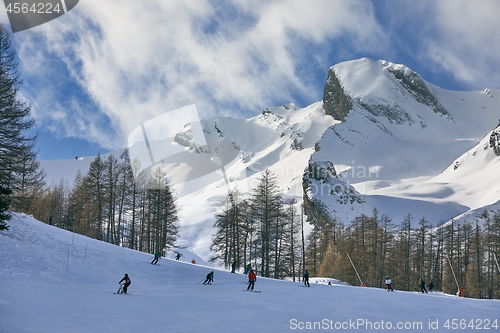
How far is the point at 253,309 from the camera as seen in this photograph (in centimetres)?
1529

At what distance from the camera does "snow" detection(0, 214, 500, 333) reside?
1184cm

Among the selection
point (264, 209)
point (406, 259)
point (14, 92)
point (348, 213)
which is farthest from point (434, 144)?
point (14, 92)

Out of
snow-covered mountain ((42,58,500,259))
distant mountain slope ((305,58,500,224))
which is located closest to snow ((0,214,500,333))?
snow-covered mountain ((42,58,500,259))

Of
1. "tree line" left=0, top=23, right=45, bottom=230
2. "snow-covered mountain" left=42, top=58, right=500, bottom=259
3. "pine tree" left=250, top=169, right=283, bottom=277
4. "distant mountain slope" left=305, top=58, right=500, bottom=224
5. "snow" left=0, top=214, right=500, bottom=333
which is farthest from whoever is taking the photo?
"distant mountain slope" left=305, top=58, right=500, bottom=224

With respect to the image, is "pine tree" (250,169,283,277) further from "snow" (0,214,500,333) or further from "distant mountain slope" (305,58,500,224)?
"distant mountain slope" (305,58,500,224)

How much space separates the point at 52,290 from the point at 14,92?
13.8 metres

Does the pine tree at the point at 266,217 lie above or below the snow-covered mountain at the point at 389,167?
below

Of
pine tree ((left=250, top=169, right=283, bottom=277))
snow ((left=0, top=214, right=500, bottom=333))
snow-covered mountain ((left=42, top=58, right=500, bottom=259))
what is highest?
snow-covered mountain ((left=42, top=58, right=500, bottom=259))

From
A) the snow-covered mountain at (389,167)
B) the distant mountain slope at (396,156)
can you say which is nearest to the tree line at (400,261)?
the snow-covered mountain at (389,167)

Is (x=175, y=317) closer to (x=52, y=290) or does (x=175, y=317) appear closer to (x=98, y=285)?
(x=52, y=290)

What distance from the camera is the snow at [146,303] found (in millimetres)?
11844

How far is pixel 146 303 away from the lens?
15383 mm

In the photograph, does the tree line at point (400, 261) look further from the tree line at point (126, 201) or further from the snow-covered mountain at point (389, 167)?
the snow-covered mountain at point (389, 167)

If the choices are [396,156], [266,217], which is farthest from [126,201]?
[396,156]
